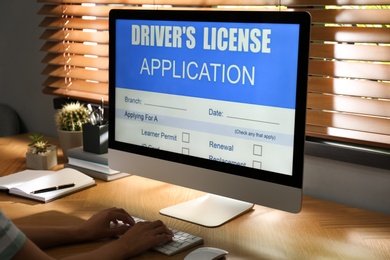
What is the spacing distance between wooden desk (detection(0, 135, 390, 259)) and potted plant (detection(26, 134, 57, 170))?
0.26 metres

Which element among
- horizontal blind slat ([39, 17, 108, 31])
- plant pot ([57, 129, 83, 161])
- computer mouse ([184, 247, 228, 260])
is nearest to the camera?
computer mouse ([184, 247, 228, 260])

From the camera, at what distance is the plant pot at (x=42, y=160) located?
82.2 inches

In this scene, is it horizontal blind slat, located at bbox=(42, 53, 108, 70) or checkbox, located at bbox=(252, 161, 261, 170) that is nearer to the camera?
checkbox, located at bbox=(252, 161, 261, 170)

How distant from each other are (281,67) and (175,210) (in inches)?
19.8

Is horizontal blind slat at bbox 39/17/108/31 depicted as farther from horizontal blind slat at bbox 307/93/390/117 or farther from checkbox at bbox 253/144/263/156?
checkbox at bbox 253/144/263/156

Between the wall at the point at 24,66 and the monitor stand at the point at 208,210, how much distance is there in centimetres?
114

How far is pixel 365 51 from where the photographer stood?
1739 mm

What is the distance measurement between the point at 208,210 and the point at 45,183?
1.72 ft

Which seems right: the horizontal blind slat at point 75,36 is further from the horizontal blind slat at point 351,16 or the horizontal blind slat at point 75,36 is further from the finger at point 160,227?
the finger at point 160,227

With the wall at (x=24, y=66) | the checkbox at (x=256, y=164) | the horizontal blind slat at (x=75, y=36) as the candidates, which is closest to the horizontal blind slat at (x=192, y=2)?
the horizontal blind slat at (x=75, y=36)

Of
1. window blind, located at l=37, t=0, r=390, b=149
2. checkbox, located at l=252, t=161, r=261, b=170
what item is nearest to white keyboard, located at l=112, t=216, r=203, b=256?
checkbox, located at l=252, t=161, r=261, b=170

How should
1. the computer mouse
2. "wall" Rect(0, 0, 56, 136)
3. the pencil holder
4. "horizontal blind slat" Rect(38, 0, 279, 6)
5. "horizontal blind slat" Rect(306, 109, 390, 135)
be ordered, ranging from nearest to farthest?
1. the computer mouse
2. "horizontal blind slat" Rect(306, 109, 390, 135)
3. "horizontal blind slat" Rect(38, 0, 279, 6)
4. the pencil holder
5. "wall" Rect(0, 0, 56, 136)

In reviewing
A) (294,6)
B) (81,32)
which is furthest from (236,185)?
(81,32)

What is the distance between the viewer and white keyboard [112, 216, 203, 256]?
1438mm
